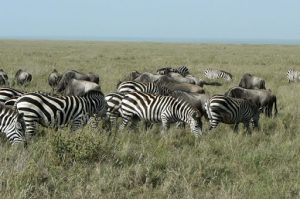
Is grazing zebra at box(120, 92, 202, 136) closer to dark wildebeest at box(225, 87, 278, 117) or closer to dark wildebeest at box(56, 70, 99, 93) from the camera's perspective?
dark wildebeest at box(225, 87, 278, 117)

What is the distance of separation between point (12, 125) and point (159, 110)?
3700 mm

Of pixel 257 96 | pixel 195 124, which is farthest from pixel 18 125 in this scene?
pixel 257 96

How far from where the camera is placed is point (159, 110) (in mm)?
10156

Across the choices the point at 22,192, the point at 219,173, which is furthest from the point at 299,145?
the point at 22,192

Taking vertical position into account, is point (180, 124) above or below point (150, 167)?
below

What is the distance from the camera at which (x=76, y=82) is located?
15.1 meters

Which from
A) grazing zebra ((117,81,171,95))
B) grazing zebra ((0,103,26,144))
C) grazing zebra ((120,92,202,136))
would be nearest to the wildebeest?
grazing zebra ((117,81,171,95))

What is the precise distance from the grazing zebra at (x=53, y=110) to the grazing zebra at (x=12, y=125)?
1.50 ft

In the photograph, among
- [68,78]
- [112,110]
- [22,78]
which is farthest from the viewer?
[22,78]

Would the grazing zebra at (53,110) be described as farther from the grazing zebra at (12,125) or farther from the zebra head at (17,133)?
the zebra head at (17,133)

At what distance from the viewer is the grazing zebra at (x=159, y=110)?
31.8 ft

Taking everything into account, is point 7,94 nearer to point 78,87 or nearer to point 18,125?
point 18,125

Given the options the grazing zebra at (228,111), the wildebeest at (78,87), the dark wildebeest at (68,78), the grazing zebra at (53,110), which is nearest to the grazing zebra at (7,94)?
the grazing zebra at (53,110)

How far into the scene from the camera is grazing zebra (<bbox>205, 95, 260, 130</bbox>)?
10469 millimetres
